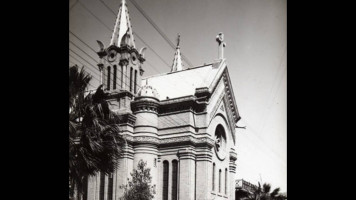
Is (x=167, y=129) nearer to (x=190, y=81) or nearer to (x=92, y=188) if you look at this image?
(x=190, y=81)

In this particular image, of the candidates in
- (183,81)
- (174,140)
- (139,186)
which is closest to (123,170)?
(139,186)

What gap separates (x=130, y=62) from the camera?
1719cm

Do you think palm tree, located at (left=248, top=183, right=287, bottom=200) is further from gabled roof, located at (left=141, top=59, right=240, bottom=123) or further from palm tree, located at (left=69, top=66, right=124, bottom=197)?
palm tree, located at (left=69, top=66, right=124, bottom=197)

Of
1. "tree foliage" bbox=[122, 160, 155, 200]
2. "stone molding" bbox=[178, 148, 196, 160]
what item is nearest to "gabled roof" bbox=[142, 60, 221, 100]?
"stone molding" bbox=[178, 148, 196, 160]

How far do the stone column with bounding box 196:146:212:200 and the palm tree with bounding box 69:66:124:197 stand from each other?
25.7ft

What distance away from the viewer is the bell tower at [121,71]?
16141mm

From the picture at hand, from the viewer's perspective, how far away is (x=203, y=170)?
15.7 metres

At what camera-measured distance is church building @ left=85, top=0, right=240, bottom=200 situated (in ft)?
50.6

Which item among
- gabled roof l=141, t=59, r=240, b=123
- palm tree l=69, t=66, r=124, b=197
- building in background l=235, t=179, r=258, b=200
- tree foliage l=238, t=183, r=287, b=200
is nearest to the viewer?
palm tree l=69, t=66, r=124, b=197

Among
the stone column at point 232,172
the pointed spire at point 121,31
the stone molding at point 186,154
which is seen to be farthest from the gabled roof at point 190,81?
the stone molding at point 186,154

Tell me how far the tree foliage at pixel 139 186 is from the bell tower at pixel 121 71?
2.95 metres
